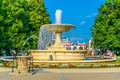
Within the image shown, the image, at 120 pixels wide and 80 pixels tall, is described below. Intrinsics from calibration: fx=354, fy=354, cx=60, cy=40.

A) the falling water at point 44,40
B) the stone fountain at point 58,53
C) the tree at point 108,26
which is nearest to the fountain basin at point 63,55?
the stone fountain at point 58,53

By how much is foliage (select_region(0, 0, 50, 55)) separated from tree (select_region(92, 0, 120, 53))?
472 inches

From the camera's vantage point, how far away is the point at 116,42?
66.2 m

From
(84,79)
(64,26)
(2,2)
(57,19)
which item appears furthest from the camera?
(2,2)

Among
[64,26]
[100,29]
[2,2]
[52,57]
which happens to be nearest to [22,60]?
[52,57]

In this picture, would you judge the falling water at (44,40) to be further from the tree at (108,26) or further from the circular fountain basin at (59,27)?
the tree at (108,26)

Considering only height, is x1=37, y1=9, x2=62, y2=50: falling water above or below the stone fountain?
above

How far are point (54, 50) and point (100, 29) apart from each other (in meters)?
31.9

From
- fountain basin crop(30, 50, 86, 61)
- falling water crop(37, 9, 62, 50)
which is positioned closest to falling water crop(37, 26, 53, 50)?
falling water crop(37, 9, 62, 50)

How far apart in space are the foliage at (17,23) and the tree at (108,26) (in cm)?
1199

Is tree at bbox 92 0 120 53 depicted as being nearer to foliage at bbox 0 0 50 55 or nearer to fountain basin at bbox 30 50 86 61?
foliage at bbox 0 0 50 55

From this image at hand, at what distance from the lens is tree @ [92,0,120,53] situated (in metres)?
67.2

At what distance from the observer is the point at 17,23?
2589 inches

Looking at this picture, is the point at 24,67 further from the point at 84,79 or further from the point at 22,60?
the point at 84,79

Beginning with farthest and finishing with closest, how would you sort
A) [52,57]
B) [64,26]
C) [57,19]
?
[57,19] < [64,26] < [52,57]
